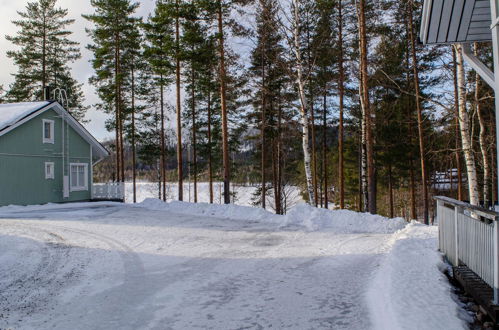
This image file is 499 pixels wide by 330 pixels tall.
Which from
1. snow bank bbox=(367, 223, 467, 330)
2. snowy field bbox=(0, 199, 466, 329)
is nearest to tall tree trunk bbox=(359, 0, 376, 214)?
snowy field bbox=(0, 199, 466, 329)

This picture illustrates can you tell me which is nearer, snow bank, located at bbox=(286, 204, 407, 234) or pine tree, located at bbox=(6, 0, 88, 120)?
snow bank, located at bbox=(286, 204, 407, 234)

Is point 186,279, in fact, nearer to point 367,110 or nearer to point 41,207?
point 367,110

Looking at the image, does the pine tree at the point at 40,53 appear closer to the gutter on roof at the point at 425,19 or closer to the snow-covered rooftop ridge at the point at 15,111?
the snow-covered rooftop ridge at the point at 15,111

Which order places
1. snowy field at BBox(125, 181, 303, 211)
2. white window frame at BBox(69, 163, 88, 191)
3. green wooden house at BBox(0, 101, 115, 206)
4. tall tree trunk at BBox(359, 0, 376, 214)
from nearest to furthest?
1. tall tree trunk at BBox(359, 0, 376, 214)
2. green wooden house at BBox(0, 101, 115, 206)
3. white window frame at BBox(69, 163, 88, 191)
4. snowy field at BBox(125, 181, 303, 211)

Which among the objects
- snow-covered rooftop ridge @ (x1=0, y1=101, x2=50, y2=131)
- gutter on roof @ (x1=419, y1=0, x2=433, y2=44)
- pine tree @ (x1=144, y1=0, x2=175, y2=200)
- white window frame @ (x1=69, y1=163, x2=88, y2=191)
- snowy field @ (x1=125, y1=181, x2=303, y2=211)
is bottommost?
snowy field @ (x1=125, y1=181, x2=303, y2=211)

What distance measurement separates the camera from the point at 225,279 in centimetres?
598

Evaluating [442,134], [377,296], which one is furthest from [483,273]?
[442,134]

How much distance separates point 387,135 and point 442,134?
5562mm

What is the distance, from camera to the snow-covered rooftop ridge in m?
18.6

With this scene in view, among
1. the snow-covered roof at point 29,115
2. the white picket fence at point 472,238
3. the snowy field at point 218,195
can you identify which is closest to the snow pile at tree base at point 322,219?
the white picket fence at point 472,238

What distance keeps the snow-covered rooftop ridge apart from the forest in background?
5542 mm

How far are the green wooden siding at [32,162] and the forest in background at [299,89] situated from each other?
15.7 ft

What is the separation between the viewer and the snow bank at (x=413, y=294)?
3.92 m

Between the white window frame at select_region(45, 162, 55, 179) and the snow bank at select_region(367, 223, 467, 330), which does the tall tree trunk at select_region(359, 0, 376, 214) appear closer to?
the snow bank at select_region(367, 223, 467, 330)
